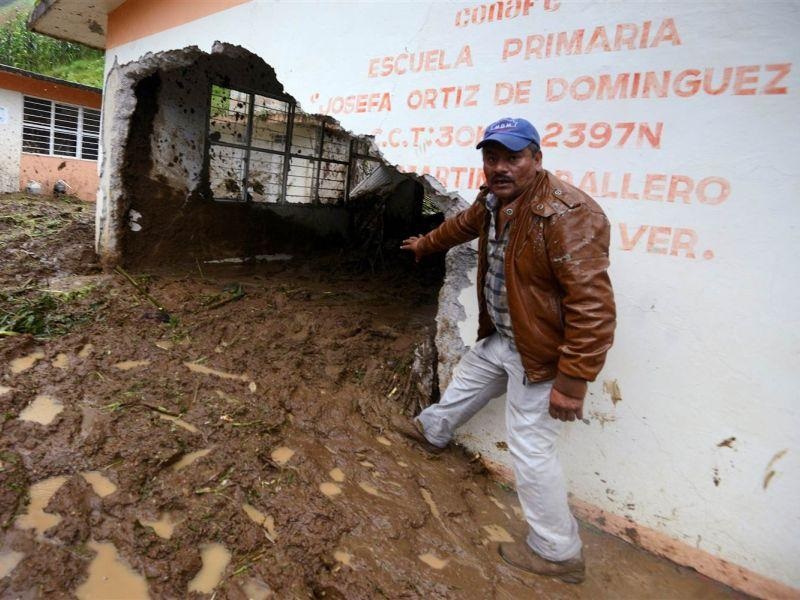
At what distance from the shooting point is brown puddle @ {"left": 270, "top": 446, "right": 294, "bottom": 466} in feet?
9.14

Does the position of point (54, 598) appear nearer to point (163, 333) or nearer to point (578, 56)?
point (163, 333)

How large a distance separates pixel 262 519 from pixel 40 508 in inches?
38.4

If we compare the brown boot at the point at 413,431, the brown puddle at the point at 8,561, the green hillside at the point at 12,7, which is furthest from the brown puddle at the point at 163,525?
the green hillside at the point at 12,7

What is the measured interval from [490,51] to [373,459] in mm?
2360

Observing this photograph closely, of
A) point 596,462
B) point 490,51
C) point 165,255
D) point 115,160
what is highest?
point 490,51

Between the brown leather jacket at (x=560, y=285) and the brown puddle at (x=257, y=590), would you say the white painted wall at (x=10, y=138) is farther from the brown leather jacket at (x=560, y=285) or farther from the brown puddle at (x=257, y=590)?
Answer: the brown leather jacket at (x=560, y=285)

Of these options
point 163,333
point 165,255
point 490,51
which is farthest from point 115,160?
point 490,51

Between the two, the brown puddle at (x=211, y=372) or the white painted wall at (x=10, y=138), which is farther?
the white painted wall at (x=10, y=138)

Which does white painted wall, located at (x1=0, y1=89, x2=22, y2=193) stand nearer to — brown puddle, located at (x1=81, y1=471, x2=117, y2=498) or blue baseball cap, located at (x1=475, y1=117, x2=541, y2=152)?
brown puddle, located at (x1=81, y1=471, x2=117, y2=498)

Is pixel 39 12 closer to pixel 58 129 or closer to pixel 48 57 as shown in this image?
pixel 58 129

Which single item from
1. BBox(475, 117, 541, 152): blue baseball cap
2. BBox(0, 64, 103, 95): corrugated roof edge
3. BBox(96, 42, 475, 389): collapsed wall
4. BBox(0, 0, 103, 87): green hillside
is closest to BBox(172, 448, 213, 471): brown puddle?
BBox(475, 117, 541, 152): blue baseball cap

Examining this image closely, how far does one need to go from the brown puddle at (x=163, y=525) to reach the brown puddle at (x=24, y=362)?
6.19 ft

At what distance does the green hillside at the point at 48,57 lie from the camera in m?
20.9

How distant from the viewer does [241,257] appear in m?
6.64
